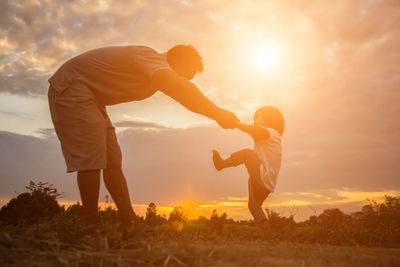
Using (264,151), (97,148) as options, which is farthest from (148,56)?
(264,151)

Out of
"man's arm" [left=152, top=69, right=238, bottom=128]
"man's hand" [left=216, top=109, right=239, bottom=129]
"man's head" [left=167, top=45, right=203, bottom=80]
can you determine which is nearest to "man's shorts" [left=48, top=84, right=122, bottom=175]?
"man's arm" [left=152, top=69, right=238, bottom=128]

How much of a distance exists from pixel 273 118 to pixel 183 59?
2.84 meters

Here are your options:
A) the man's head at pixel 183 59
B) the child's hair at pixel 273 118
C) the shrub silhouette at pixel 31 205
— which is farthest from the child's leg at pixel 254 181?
the shrub silhouette at pixel 31 205

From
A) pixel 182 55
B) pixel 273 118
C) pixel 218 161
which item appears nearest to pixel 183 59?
pixel 182 55

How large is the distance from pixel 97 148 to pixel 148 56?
1180 mm

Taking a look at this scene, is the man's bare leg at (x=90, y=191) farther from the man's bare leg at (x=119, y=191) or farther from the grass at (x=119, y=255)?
the grass at (x=119, y=255)

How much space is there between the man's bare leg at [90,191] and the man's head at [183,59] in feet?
5.26

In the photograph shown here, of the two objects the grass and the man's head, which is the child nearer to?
the man's head

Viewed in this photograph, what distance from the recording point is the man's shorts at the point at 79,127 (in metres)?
3.57

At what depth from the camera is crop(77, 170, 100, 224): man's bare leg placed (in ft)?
11.5

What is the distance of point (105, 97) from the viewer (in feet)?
13.1

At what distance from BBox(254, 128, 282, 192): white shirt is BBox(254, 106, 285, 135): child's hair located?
1.29 feet

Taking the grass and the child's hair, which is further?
the child's hair

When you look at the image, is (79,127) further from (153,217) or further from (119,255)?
(153,217)
